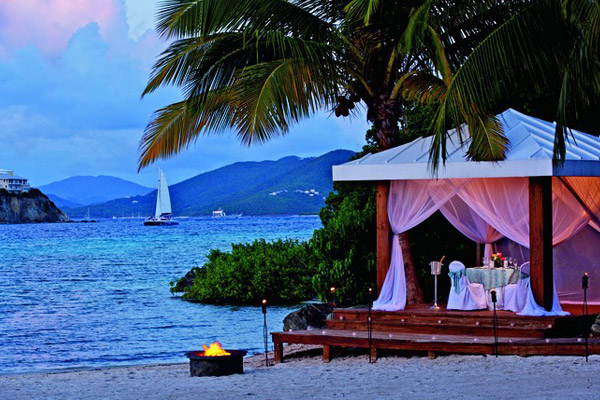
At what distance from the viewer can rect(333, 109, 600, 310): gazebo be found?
10.9m

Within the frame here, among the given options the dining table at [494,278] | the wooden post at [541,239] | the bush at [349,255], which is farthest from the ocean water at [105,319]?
the wooden post at [541,239]

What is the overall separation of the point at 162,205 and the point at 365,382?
9952 centimetres

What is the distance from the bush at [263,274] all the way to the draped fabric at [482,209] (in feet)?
35.3

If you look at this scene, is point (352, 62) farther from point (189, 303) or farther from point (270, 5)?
point (189, 303)

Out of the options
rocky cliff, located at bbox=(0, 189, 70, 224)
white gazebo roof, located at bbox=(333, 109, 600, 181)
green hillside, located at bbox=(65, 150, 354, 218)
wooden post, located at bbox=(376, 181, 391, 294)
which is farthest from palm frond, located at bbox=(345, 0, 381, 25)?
rocky cliff, located at bbox=(0, 189, 70, 224)

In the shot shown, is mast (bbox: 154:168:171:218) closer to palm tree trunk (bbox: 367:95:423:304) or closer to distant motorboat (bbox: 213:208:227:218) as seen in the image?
distant motorboat (bbox: 213:208:227:218)

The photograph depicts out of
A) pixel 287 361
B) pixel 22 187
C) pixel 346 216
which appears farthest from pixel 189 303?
pixel 22 187

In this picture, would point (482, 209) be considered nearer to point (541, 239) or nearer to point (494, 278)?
point (494, 278)

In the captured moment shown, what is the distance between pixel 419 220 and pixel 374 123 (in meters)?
1.65

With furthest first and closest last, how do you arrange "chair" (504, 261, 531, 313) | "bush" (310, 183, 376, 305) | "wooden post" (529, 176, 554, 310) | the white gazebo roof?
"bush" (310, 183, 376, 305) < "chair" (504, 261, 531, 313) < "wooden post" (529, 176, 554, 310) < the white gazebo roof

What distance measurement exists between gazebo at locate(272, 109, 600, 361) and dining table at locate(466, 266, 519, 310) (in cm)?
24

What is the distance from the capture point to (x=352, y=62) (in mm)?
12852

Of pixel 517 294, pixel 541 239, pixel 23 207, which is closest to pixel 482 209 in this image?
pixel 541 239

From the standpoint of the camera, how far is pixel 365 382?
9.29 metres
